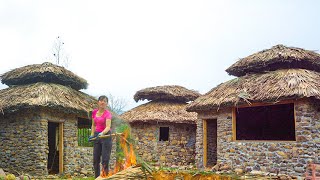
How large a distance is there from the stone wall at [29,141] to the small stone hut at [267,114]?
5144 mm

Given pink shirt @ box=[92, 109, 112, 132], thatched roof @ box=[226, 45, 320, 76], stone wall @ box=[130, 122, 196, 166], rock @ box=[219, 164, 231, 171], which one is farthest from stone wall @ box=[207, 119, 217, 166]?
pink shirt @ box=[92, 109, 112, 132]

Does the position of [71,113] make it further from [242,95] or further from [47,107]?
[242,95]

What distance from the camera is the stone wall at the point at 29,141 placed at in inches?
500

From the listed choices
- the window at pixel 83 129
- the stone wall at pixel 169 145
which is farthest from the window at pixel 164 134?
the window at pixel 83 129

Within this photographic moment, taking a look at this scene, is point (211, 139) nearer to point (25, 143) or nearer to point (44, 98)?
point (44, 98)

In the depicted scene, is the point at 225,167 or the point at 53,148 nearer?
the point at 225,167

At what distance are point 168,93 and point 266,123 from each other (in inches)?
241

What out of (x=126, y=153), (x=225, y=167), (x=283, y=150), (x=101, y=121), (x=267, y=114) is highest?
(x=267, y=114)

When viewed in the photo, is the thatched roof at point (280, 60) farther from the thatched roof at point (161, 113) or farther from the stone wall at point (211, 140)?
the thatched roof at point (161, 113)

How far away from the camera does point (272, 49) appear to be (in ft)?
47.8

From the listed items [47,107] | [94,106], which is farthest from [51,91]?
[94,106]

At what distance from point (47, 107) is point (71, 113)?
116cm

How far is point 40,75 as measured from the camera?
1415cm

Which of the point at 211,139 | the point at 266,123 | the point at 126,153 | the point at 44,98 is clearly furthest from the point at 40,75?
the point at 126,153
